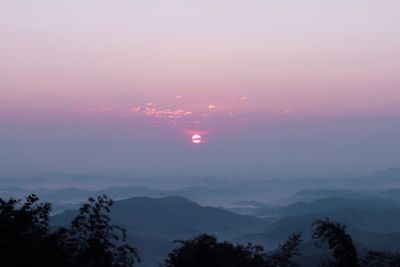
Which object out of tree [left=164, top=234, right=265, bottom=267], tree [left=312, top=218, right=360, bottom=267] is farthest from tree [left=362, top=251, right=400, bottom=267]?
tree [left=312, top=218, right=360, bottom=267]

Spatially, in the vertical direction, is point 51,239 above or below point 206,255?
above

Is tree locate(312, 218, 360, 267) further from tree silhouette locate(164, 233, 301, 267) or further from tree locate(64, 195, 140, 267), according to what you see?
tree locate(64, 195, 140, 267)

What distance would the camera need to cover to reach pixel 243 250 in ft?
144

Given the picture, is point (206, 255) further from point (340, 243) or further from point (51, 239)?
point (51, 239)

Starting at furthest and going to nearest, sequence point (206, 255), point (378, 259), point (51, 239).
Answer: point (378, 259), point (206, 255), point (51, 239)

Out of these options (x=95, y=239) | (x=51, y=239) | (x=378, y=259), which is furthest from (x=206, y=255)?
(x=378, y=259)

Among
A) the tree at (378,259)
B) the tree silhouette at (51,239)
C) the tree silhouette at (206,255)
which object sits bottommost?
the tree at (378,259)

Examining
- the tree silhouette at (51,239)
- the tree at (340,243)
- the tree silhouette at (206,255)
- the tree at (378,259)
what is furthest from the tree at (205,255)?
the tree at (340,243)

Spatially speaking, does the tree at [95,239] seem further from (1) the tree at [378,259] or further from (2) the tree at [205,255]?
(1) the tree at [378,259]

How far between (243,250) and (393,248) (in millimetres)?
173366

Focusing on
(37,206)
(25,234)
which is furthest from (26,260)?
(37,206)

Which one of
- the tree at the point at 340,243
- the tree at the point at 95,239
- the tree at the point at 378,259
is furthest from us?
the tree at the point at 378,259

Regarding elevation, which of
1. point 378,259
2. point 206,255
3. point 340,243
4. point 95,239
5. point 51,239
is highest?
point 51,239

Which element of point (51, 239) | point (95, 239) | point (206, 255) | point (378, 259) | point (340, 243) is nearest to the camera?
point (51, 239)
